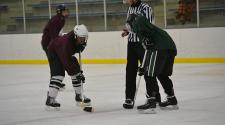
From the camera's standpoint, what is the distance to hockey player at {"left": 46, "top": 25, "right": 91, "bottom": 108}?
746 cm

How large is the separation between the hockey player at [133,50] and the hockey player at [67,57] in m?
0.48

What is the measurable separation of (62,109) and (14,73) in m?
6.74

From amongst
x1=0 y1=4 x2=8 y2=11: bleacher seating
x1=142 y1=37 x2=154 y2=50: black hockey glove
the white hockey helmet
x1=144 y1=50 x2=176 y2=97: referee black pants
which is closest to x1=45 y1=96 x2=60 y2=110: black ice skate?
the white hockey helmet

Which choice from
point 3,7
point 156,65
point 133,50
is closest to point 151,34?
point 156,65

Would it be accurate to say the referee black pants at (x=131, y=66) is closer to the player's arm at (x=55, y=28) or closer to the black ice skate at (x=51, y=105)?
the black ice skate at (x=51, y=105)

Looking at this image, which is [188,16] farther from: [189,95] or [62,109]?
[62,109]

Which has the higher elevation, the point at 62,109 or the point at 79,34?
the point at 79,34

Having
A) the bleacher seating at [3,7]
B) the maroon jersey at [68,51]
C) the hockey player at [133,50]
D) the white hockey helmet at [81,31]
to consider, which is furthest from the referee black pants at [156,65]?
the bleacher seating at [3,7]

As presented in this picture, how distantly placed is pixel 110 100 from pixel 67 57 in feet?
4.73

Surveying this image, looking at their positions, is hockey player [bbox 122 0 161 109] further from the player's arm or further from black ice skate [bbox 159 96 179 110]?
the player's arm

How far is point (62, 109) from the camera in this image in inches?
316

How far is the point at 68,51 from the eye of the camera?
24.6ft

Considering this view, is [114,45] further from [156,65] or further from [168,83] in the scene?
[156,65]

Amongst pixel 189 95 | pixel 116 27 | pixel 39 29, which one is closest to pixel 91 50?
pixel 116 27
